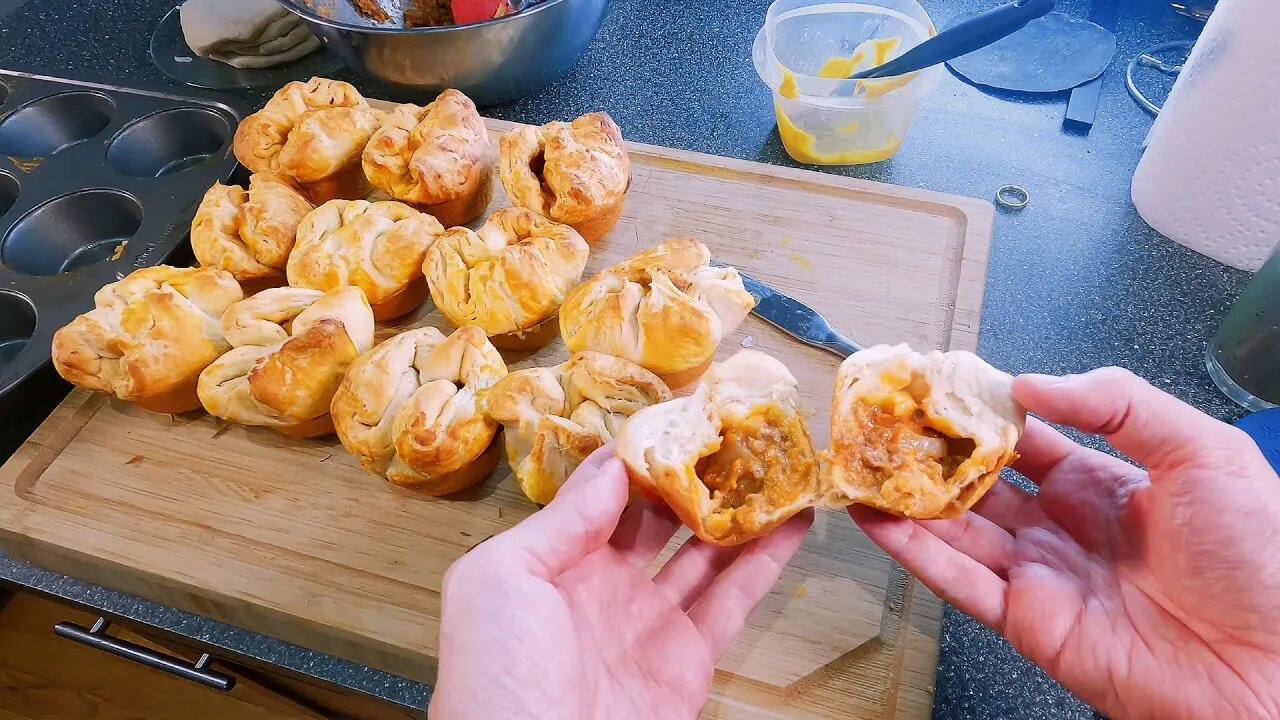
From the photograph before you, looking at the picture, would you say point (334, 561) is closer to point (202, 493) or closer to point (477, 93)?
point (202, 493)

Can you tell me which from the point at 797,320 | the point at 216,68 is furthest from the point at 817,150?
the point at 216,68

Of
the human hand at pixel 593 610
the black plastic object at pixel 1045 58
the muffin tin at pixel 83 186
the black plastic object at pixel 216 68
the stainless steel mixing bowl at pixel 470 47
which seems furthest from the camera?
the black plastic object at pixel 216 68

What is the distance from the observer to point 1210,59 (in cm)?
169

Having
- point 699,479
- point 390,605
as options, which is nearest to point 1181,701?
point 699,479

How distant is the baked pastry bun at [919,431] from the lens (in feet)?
3.81

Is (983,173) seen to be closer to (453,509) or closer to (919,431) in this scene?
(919,431)

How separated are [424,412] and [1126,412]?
3.82ft

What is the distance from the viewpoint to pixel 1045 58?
8.04ft

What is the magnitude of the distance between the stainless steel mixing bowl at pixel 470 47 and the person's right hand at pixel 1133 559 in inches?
61.7

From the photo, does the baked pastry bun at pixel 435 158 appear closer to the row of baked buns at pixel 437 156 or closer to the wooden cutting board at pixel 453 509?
the row of baked buns at pixel 437 156

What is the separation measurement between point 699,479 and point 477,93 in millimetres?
1565

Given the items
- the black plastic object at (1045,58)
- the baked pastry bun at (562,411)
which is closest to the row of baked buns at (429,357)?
the baked pastry bun at (562,411)

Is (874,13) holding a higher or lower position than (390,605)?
higher

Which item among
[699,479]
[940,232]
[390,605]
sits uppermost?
[699,479]
